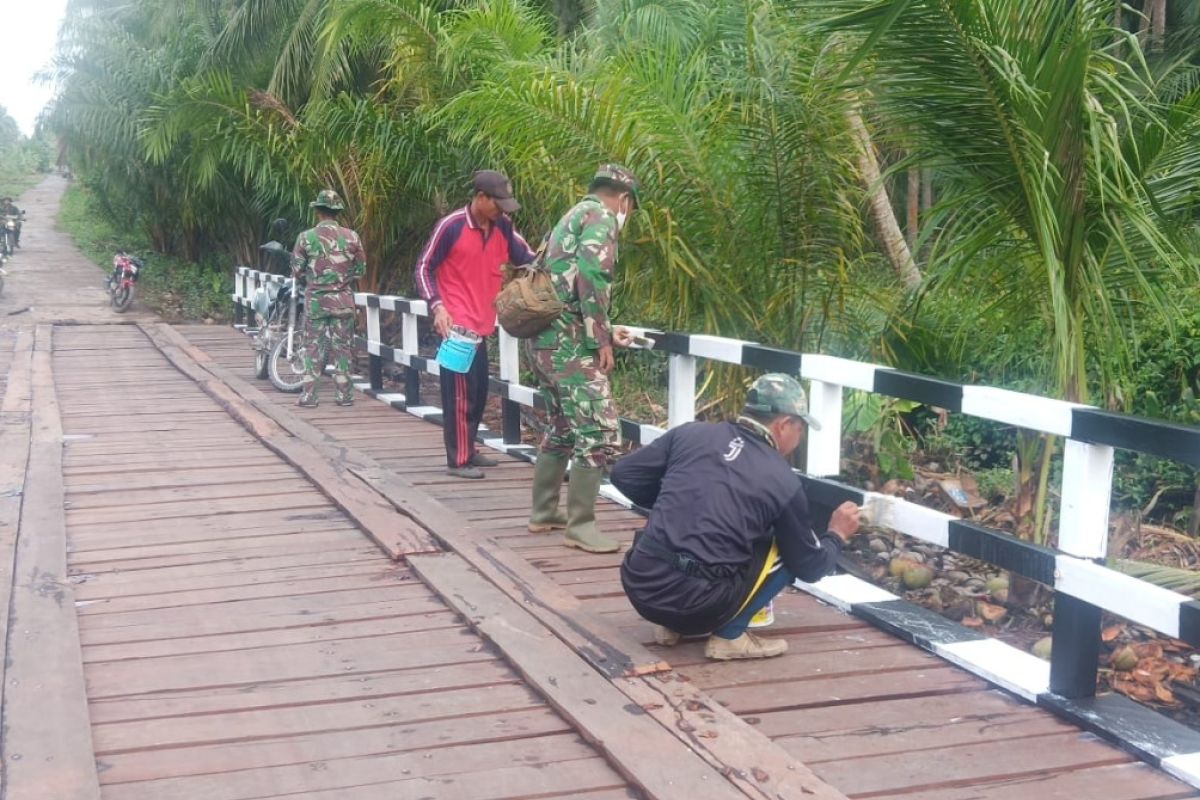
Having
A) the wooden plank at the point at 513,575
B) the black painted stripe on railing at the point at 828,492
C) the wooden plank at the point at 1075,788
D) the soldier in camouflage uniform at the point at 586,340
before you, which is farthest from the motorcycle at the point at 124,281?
the wooden plank at the point at 1075,788

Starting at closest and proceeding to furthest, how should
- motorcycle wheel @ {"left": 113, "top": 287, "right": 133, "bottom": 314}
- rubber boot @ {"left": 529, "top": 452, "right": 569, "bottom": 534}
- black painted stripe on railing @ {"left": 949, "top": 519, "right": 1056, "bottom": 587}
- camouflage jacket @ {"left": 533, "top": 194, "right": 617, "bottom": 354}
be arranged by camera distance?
1. black painted stripe on railing @ {"left": 949, "top": 519, "right": 1056, "bottom": 587}
2. camouflage jacket @ {"left": 533, "top": 194, "right": 617, "bottom": 354}
3. rubber boot @ {"left": 529, "top": 452, "right": 569, "bottom": 534}
4. motorcycle wheel @ {"left": 113, "top": 287, "right": 133, "bottom": 314}

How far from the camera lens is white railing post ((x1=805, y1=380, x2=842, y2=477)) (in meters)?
5.41

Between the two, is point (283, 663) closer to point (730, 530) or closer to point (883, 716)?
point (730, 530)

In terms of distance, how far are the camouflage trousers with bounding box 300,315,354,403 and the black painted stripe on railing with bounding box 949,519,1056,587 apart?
23.5 ft

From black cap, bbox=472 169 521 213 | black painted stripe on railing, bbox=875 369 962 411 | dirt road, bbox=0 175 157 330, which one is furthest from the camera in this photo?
dirt road, bbox=0 175 157 330

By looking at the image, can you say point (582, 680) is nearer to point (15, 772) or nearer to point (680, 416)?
point (15, 772)

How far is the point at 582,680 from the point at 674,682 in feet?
0.93

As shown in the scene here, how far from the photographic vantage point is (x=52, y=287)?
91.7 ft

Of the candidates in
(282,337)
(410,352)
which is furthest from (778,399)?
(282,337)

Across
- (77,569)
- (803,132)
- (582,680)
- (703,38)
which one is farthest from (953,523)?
(703,38)

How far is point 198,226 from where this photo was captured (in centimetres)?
2555

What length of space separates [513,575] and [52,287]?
2518 centimetres

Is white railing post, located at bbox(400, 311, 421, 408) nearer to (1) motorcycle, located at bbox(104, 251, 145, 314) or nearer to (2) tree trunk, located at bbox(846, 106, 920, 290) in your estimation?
(2) tree trunk, located at bbox(846, 106, 920, 290)

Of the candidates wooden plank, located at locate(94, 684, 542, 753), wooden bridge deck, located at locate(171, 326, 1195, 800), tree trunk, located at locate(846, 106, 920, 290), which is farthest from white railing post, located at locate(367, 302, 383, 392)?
wooden plank, located at locate(94, 684, 542, 753)
